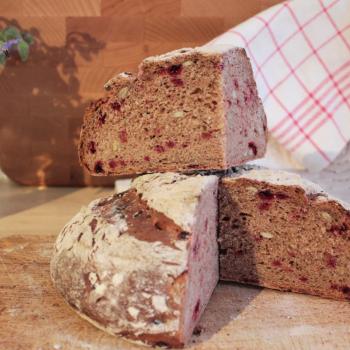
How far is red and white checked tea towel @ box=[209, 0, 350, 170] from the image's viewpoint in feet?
9.45

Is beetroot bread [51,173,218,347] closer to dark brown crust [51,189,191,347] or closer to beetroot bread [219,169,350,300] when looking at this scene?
dark brown crust [51,189,191,347]

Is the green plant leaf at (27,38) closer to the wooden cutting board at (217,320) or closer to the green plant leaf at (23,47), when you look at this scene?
the green plant leaf at (23,47)

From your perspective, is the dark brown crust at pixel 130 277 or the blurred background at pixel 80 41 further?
the blurred background at pixel 80 41

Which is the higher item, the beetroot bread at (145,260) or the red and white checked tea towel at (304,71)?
the red and white checked tea towel at (304,71)

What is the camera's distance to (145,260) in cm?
173

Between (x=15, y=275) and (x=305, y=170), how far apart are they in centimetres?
151

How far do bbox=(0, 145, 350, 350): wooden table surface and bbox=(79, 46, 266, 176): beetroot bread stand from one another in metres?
0.46

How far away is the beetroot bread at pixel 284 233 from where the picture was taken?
2.00 m

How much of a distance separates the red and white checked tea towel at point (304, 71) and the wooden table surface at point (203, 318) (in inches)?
40.0

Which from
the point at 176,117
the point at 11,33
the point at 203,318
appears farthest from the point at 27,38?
the point at 203,318

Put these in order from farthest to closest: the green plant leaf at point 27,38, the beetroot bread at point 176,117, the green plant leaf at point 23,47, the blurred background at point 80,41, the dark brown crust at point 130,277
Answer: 1. the blurred background at point 80,41
2. the green plant leaf at point 27,38
3. the green plant leaf at point 23,47
4. the beetroot bread at point 176,117
5. the dark brown crust at point 130,277

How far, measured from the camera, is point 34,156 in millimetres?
3191

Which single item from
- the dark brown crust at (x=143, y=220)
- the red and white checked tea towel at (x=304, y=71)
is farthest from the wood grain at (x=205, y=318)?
the red and white checked tea towel at (x=304, y=71)

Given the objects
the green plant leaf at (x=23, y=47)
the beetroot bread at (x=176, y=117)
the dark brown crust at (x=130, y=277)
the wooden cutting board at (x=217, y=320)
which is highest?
the green plant leaf at (x=23, y=47)
